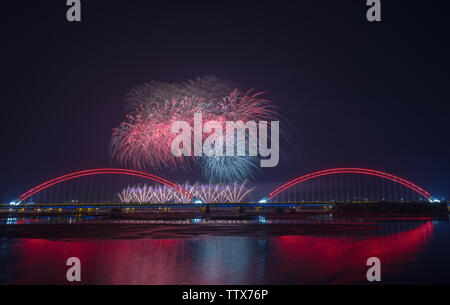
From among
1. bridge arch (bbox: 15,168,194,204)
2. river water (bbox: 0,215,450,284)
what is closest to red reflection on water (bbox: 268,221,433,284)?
river water (bbox: 0,215,450,284)

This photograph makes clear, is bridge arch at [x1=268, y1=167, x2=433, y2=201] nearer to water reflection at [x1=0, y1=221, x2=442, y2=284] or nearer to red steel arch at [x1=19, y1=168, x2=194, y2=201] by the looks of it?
red steel arch at [x1=19, y1=168, x2=194, y2=201]

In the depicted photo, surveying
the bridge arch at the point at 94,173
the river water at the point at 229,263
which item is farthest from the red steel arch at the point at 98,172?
the river water at the point at 229,263

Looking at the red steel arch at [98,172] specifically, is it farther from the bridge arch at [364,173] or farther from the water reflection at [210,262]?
the water reflection at [210,262]

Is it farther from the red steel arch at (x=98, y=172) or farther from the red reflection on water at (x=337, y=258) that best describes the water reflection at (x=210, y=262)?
the red steel arch at (x=98, y=172)

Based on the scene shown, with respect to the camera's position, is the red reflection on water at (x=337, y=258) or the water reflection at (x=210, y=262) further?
the red reflection on water at (x=337, y=258)

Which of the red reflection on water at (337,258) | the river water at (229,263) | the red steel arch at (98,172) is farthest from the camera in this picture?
the red steel arch at (98,172)

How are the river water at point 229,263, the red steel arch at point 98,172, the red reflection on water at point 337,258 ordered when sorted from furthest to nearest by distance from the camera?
the red steel arch at point 98,172 < the red reflection on water at point 337,258 < the river water at point 229,263
